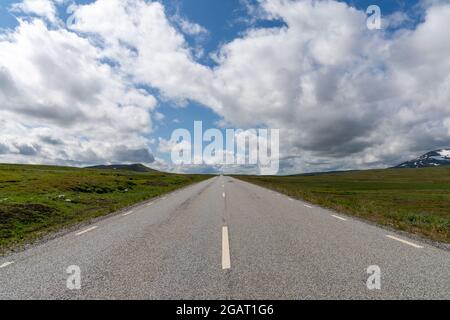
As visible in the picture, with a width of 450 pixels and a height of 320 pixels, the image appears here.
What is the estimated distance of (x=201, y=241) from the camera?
8.16 metres

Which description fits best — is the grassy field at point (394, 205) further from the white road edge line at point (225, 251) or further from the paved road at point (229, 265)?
the white road edge line at point (225, 251)

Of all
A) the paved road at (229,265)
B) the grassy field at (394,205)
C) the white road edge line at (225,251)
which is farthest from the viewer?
the grassy field at (394,205)

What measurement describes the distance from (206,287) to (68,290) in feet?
7.34

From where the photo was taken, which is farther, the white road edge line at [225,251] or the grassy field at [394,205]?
the grassy field at [394,205]

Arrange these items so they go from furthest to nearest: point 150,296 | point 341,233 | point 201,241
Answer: point 341,233, point 201,241, point 150,296

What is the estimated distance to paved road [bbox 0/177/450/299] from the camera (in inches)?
181

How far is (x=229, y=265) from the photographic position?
5.91 meters

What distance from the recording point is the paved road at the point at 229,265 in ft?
15.1

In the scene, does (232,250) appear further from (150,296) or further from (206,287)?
(150,296)

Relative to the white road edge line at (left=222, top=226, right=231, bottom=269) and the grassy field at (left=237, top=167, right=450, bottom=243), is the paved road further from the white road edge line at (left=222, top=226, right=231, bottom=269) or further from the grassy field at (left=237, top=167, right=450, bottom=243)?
the grassy field at (left=237, top=167, right=450, bottom=243)

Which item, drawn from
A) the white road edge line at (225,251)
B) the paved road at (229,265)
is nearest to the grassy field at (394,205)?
the paved road at (229,265)

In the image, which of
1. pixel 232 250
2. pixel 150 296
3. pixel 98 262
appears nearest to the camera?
pixel 150 296

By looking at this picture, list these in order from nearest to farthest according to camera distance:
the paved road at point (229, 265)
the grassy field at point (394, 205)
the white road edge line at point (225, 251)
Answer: the paved road at point (229, 265)
the white road edge line at point (225, 251)
the grassy field at point (394, 205)
